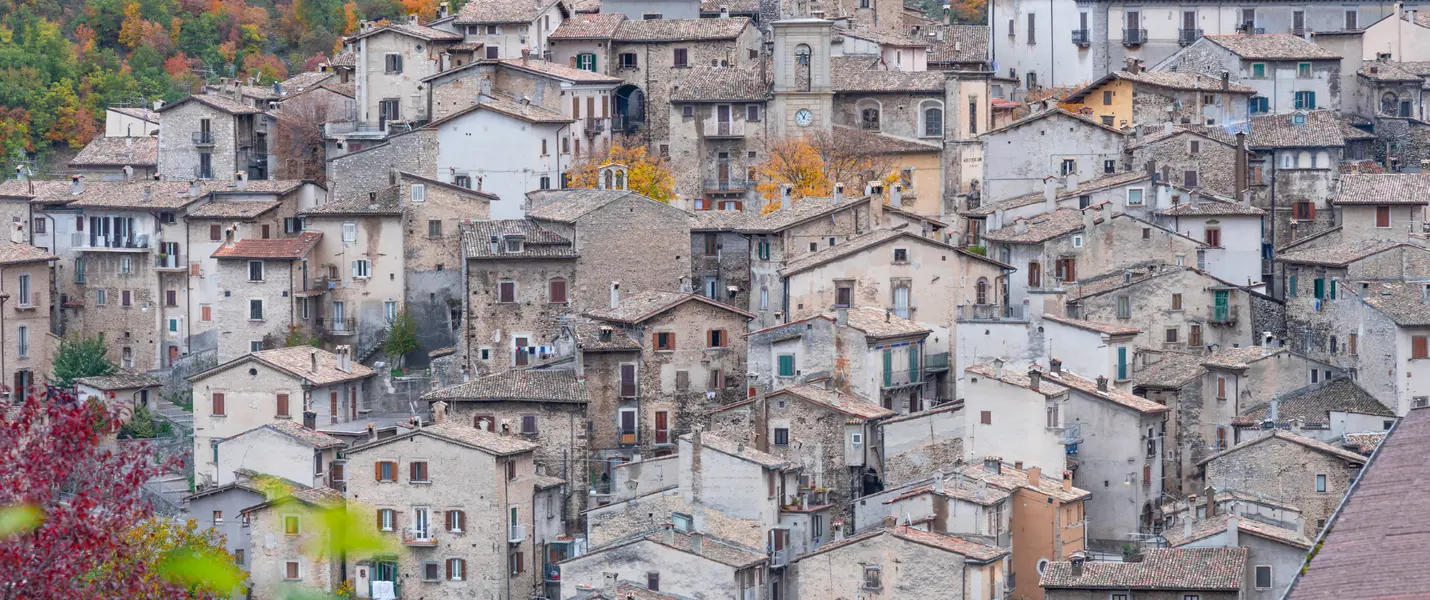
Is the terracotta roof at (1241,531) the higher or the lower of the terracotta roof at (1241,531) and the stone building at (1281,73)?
the lower

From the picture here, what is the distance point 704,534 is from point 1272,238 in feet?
64.5

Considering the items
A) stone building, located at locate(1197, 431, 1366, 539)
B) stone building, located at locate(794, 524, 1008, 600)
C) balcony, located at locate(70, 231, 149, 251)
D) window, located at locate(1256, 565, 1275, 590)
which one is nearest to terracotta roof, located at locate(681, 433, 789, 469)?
stone building, located at locate(794, 524, 1008, 600)

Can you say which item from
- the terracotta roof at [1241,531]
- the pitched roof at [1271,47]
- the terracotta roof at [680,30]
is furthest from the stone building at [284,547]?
the pitched roof at [1271,47]

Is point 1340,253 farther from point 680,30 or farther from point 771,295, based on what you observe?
point 680,30

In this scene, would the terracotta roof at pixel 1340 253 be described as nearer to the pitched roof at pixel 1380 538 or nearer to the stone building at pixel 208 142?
the pitched roof at pixel 1380 538

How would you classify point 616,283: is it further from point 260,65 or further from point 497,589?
point 260,65

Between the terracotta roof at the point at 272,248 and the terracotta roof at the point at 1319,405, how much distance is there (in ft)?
75.1

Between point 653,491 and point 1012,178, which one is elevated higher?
point 1012,178

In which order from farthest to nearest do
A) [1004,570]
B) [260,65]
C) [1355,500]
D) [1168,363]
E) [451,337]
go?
[260,65], [451,337], [1168,363], [1004,570], [1355,500]

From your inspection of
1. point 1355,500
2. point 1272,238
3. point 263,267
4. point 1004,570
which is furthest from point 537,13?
point 1355,500

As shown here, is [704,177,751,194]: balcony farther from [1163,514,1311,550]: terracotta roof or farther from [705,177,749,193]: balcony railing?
[1163,514,1311,550]: terracotta roof

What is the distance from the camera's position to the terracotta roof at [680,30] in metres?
80.9

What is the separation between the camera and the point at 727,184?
7775cm

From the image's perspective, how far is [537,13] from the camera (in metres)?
80.8
